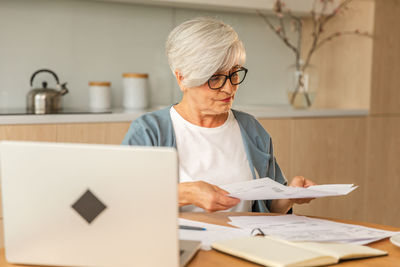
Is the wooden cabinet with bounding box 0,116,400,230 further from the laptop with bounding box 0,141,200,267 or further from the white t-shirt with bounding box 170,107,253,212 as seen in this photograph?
the laptop with bounding box 0,141,200,267

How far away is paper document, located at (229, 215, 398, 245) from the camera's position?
52.5 inches

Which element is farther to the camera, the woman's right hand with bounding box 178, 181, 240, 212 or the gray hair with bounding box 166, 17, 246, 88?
the gray hair with bounding box 166, 17, 246, 88

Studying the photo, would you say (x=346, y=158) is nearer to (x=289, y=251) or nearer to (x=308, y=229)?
(x=308, y=229)

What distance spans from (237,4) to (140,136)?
1797 mm

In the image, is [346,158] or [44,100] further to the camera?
[346,158]

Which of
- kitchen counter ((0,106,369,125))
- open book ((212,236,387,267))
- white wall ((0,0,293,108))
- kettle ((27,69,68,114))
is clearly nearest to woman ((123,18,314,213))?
open book ((212,236,387,267))

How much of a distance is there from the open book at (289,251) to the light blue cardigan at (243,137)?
1.95 ft

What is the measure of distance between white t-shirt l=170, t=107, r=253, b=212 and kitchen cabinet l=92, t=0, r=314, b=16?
4.73 feet

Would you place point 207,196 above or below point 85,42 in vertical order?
below

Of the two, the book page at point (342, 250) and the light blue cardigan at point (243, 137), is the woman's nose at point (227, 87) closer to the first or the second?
the light blue cardigan at point (243, 137)

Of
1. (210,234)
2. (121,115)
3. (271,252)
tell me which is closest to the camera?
(271,252)

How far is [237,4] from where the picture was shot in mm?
3400

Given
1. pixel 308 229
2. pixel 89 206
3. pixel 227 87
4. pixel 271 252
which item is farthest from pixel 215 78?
pixel 89 206

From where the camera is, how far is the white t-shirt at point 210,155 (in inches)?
76.5
